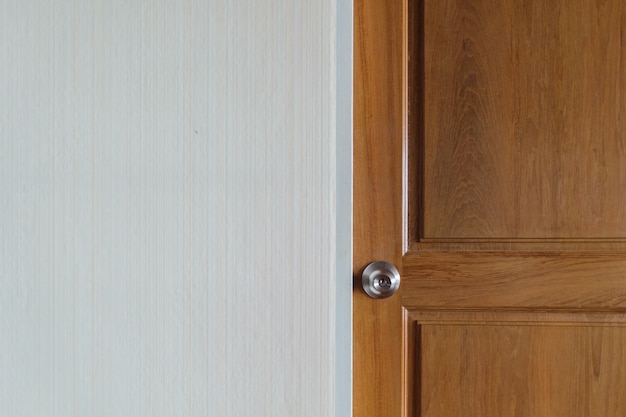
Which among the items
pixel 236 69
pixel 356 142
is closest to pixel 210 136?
pixel 236 69

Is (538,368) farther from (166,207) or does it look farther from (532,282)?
(166,207)

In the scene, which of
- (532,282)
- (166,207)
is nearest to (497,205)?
(532,282)

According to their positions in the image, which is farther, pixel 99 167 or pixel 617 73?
pixel 617 73

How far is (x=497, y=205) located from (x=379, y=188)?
16 centimetres

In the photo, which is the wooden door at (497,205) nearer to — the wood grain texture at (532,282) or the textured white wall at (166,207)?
the wood grain texture at (532,282)

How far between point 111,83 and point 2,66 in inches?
4.6

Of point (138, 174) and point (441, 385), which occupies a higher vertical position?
point (138, 174)

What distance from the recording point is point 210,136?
476 millimetres

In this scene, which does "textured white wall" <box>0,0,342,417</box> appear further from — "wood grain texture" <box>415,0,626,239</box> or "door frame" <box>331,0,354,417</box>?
"wood grain texture" <box>415,0,626,239</box>

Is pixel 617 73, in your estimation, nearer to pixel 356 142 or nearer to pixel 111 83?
pixel 356 142

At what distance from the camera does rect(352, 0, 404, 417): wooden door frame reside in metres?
0.60

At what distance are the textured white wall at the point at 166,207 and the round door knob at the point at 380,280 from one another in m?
0.14

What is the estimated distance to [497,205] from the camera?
602 mm

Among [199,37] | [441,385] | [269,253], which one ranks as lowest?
Result: [441,385]
